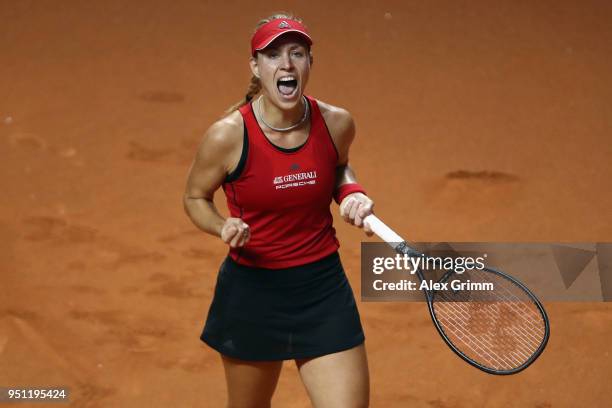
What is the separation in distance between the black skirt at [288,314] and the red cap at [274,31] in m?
0.76

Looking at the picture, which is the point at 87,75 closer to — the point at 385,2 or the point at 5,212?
the point at 5,212

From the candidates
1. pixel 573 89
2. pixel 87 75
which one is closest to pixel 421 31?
pixel 573 89

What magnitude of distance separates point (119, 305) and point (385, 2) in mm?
3750

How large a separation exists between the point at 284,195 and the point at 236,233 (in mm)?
297

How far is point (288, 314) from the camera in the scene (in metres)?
3.57

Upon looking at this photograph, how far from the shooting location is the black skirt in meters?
3.54

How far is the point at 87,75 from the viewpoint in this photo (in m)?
7.60

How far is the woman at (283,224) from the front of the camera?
11.4 ft

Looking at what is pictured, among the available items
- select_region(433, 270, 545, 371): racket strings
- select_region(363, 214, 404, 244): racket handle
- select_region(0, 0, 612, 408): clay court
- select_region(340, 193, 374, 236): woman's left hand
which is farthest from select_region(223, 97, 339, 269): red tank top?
select_region(0, 0, 612, 408): clay court

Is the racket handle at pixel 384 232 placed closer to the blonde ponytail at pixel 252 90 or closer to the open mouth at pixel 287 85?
the open mouth at pixel 287 85

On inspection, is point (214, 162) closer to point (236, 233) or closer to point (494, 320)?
point (236, 233)

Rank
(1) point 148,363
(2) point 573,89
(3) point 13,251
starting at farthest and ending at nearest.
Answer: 1. (2) point 573,89
2. (3) point 13,251
3. (1) point 148,363

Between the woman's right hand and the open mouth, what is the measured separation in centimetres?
48

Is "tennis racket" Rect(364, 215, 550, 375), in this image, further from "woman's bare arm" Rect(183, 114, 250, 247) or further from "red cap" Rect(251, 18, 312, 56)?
"red cap" Rect(251, 18, 312, 56)
